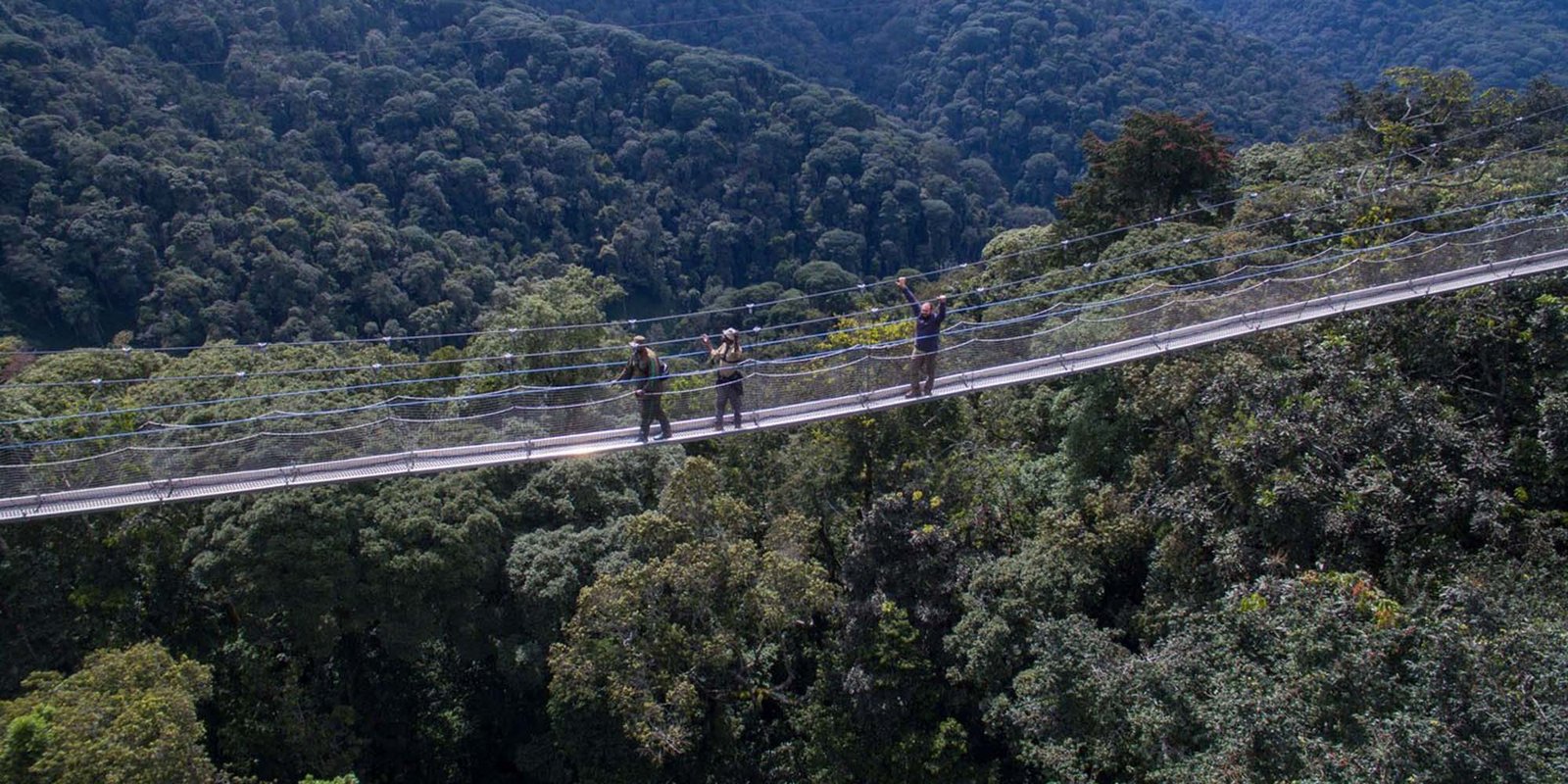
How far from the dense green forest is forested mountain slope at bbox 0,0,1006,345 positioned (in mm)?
23233

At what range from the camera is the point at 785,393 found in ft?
37.8

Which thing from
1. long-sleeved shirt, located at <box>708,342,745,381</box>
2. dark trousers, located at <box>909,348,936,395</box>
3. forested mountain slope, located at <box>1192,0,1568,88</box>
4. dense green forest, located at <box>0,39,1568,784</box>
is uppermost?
long-sleeved shirt, located at <box>708,342,745,381</box>

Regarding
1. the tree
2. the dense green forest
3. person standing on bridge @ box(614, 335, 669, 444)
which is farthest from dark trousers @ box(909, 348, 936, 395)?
the tree

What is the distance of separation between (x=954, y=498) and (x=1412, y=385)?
555cm

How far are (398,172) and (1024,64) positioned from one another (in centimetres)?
5104

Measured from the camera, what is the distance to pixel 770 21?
9994 centimetres

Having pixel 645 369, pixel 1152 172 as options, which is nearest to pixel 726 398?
pixel 645 369

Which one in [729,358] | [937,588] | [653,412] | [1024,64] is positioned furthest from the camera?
[1024,64]

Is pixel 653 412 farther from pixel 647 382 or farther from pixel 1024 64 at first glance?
pixel 1024 64

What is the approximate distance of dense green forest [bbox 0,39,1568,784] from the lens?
970 centimetres

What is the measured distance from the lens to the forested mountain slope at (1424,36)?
79.8 metres

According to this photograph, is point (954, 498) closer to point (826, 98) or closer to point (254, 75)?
point (254, 75)

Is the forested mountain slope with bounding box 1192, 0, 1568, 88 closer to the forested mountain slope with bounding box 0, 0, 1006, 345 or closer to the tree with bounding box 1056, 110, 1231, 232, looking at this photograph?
the forested mountain slope with bounding box 0, 0, 1006, 345

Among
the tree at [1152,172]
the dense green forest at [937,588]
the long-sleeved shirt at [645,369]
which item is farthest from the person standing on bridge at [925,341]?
the tree at [1152,172]
